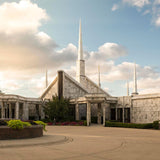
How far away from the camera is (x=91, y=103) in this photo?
42.9 meters

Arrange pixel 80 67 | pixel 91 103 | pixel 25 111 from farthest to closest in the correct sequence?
1. pixel 80 67
2. pixel 25 111
3. pixel 91 103

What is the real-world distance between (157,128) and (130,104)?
46.8ft

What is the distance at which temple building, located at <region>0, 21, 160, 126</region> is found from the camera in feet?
124

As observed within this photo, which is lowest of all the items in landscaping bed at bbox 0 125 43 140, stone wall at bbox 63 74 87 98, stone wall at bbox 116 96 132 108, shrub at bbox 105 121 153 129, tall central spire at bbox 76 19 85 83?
shrub at bbox 105 121 153 129

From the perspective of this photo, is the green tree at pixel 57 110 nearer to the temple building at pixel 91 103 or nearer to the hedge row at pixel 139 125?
the temple building at pixel 91 103

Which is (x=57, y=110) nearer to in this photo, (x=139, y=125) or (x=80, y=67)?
(x=139, y=125)

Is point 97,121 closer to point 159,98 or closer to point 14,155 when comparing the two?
point 159,98

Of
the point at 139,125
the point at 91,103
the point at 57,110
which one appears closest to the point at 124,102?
the point at 91,103

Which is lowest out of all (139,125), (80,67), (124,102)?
(139,125)

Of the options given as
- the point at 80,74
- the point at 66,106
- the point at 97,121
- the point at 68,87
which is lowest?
the point at 97,121

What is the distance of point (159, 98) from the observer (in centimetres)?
3719

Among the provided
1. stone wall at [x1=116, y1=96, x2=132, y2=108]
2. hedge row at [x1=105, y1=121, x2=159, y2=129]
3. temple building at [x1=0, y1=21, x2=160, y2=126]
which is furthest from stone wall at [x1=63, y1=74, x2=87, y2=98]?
hedge row at [x1=105, y1=121, x2=159, y2=129]

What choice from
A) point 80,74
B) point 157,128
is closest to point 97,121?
point 157,128

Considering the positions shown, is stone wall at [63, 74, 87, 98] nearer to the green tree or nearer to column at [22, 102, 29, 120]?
the green tree
